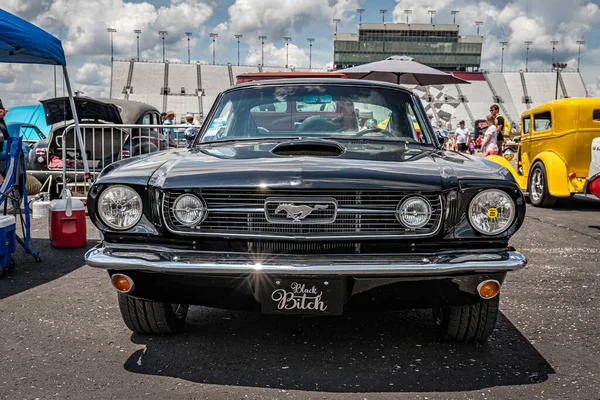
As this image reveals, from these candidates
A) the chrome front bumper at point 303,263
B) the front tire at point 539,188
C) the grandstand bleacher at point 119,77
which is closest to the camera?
the chrome front bumper at point 303,263

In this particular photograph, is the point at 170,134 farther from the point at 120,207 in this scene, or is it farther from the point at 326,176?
the point at 326,176

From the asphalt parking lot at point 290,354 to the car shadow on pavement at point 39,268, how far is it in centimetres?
14

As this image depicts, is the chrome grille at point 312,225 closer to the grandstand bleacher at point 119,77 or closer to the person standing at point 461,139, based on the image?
the person standing at point 461,139

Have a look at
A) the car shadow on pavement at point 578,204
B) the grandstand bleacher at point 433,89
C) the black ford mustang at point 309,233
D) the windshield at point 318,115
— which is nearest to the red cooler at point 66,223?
the windshield at point 318,115

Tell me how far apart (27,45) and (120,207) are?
4852 mm

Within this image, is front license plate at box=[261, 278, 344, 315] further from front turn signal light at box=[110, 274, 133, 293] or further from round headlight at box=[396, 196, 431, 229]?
front turn signal light at box=[110, 274, 133, 293]

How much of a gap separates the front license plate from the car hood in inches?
17.6

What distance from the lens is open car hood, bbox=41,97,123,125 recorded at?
33.7 ft

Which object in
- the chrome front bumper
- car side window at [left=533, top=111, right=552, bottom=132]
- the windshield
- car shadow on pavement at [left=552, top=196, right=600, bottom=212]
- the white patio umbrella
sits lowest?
car shadow on pavement at [left=552, top=196, right=600, bottom=212]

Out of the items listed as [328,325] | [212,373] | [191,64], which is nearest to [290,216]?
[212,373]

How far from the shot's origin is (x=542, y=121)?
35.7 ft

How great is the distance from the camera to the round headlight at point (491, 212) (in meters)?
2.90

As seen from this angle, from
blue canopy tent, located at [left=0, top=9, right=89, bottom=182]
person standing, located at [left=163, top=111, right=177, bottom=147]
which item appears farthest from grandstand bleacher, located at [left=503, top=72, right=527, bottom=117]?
blue canopy tent, located at [left=0, top=9, right=89, bottom=182]

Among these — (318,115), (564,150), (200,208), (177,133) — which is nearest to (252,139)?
(318,115)
